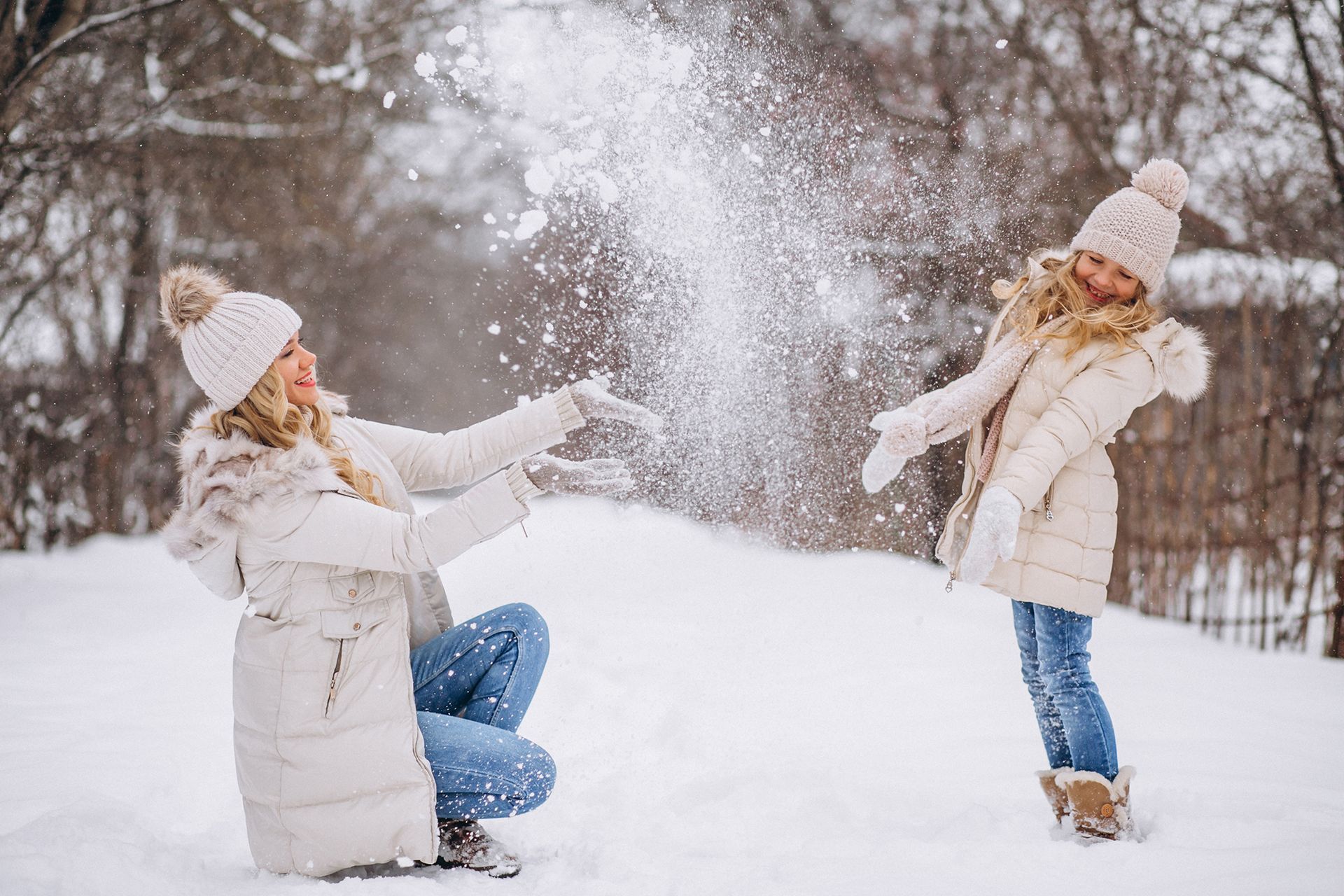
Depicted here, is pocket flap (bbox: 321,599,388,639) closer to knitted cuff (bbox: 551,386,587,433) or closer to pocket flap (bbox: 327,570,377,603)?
pocket flap (bbox: 327,570,377,603)

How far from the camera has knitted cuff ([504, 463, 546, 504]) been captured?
211cm

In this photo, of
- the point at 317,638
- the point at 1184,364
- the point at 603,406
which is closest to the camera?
the point at 317,638

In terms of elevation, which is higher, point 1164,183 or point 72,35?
point 72,35

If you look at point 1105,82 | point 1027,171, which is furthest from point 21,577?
point 1105,82

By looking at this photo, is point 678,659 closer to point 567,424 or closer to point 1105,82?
point 567,424

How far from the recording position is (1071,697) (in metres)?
2.37

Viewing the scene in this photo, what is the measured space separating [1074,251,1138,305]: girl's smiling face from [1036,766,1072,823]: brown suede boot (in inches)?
47.7

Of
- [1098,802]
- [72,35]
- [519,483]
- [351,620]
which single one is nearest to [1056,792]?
[1098,802]

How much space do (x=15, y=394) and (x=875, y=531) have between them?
5.96 metres

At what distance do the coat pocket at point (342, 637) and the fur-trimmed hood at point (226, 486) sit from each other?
Result: 0.25 m

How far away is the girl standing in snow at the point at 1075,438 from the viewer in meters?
2.32

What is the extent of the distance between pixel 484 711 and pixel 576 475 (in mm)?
679

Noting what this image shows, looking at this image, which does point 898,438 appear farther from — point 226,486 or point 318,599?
point 226,486

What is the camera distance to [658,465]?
512 centimetres
